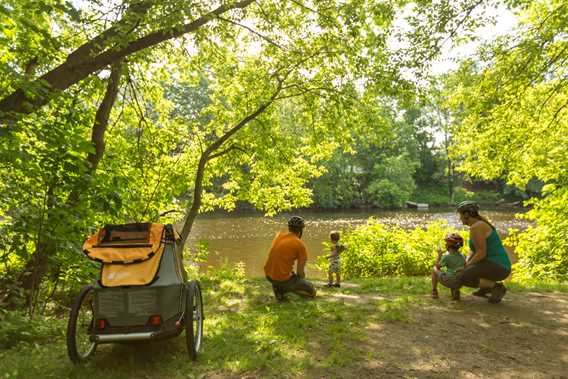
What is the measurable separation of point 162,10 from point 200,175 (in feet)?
18.3

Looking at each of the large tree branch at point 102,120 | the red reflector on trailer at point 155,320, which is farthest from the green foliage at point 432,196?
the red reflector on trailer at point 155,320

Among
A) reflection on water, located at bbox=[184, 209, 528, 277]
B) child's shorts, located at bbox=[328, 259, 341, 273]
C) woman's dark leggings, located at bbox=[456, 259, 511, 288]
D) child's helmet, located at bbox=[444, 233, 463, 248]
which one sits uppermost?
child's helmet, located at bbox=[444, 233, 463, 248]

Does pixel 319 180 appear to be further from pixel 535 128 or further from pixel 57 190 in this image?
pixel 57 190

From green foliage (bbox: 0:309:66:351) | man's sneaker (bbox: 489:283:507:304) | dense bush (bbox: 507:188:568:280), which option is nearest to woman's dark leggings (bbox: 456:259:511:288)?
man's sneaker (bbox: 489:283:507:304)

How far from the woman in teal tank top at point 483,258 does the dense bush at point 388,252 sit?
544 centimetres

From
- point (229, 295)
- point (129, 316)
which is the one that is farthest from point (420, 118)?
point (129, 316)

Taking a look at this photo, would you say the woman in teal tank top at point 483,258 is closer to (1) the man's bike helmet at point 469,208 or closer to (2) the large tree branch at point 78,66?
(1) the man's bike helmet at point 469,208

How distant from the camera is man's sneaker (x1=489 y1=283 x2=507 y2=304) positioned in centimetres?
578

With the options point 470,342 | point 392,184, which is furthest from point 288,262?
point 392,184

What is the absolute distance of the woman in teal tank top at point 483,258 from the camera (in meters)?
5.52

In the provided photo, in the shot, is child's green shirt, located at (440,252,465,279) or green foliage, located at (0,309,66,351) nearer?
green foliage, located at (0,309,66,351)

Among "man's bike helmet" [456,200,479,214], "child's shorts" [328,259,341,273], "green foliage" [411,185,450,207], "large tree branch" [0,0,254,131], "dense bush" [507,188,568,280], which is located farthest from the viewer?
"green foliage" [411,185,450,207]

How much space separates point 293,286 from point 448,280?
95.8 inches

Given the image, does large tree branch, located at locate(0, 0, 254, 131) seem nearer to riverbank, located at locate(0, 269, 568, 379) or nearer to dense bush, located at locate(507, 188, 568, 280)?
riverbank, located at locate(0, 269, 568, 379)
